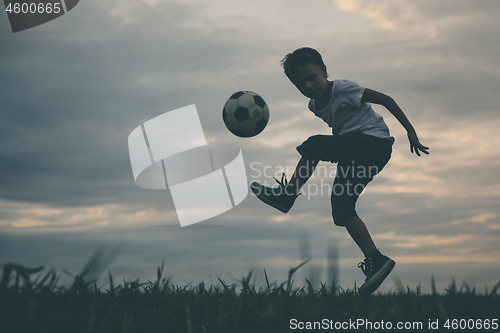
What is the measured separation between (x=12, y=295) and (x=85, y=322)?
56 centimetres

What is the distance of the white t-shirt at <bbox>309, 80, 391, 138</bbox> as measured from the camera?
5207 mm

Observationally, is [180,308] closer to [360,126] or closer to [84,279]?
[84,279]

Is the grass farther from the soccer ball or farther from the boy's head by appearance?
the soccer ball

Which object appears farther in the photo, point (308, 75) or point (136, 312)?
point (308, 75)

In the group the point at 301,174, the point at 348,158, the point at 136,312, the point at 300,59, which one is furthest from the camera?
the point at 300,59

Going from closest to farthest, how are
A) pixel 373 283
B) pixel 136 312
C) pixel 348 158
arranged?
pixel 136 312 → pixel 373 283 → pixel 348 158

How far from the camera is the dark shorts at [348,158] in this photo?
16.4 feet

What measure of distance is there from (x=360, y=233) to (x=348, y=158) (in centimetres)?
91

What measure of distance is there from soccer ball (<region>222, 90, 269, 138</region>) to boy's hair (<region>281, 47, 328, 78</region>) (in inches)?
35.1

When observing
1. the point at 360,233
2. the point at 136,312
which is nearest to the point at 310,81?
the point at 360,233

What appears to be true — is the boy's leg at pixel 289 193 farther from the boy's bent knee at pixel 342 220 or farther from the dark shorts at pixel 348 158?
the boy's bent knee at pixel 342 220

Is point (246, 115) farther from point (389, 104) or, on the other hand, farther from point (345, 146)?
point (389, 104)

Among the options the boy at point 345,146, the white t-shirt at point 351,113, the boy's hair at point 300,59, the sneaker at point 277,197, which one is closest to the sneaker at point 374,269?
the boy at point 345,146

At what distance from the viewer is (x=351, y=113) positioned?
5285mm
